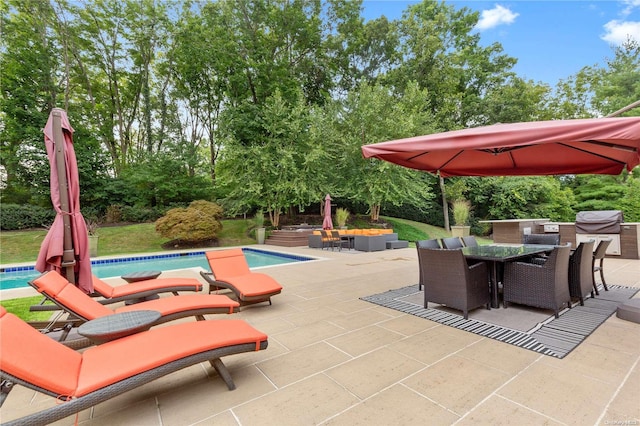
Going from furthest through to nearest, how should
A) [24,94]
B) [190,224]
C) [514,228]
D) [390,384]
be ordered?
[24,94] → [190,224] → [514,228] → [390,384]

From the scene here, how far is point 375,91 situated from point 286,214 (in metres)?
8.64

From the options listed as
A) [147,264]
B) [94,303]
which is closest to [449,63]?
[147,264]

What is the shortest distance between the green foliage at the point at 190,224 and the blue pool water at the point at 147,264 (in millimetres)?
961

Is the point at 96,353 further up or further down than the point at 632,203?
further down

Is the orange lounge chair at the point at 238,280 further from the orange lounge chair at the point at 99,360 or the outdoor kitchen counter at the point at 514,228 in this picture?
the outdoor kitchen counter at the point at 514,228

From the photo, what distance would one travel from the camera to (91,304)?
312cm

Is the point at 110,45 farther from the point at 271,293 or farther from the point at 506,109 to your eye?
the point at 506,109

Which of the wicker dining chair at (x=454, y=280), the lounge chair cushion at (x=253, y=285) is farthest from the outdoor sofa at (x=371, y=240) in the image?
the wicker dining chair at (x=454, y=280)

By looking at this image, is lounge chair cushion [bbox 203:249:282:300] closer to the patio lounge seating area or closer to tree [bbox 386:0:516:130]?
the patio lounge seating area

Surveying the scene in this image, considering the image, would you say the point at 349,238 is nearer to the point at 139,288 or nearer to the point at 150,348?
the point at 139,288

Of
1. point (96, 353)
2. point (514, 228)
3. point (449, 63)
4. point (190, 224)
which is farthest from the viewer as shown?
point (449, 63)

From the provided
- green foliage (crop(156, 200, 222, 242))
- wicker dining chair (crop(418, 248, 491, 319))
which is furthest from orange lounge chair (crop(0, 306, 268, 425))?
green foliage (crop(156, 200, 222, 242))

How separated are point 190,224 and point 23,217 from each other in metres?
7.23

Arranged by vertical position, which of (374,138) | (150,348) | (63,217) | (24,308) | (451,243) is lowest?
(24,308)
